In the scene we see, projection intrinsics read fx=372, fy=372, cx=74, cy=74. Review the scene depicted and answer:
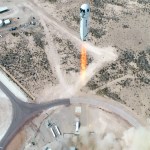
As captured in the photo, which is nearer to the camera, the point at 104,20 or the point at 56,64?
the point at 56,64

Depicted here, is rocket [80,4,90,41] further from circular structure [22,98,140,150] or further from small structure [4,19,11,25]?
small structure [4,19,11,25]

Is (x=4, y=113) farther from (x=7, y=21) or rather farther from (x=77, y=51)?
(x=7, y=21)

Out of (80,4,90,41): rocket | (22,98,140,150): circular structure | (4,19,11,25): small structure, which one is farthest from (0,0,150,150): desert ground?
(80,4,90,41): rocket

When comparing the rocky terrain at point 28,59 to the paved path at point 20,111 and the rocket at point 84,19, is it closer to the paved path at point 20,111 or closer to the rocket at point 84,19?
the paved path at point 20,111

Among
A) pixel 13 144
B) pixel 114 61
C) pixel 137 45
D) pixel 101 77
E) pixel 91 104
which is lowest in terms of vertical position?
pixel 13 144

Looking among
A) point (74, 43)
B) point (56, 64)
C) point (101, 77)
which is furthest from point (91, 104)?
point (74, 43)

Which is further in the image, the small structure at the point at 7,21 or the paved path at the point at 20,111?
the small structure at the point at 7,21

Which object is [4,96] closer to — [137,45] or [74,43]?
[74,43]

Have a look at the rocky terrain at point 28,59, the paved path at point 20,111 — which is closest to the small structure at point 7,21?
the rocky terrain at point 28,59

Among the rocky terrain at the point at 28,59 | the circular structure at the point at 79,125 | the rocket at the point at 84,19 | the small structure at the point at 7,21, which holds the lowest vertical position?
the circular structure at the point at 79,125
